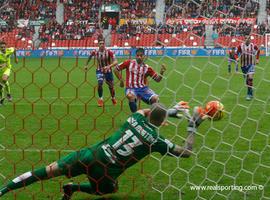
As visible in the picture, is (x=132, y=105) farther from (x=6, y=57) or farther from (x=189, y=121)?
(x=189, y=121)

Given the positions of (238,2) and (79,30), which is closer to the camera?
(238,2)

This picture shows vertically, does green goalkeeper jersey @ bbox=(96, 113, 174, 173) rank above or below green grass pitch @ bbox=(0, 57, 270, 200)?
above

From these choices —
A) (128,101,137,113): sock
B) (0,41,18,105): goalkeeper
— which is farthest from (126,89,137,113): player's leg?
(0,41,18,105): goalkeeper

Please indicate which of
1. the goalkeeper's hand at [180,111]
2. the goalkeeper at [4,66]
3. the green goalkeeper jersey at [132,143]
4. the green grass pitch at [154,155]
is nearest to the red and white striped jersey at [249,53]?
the green grass pitch at [154,155]

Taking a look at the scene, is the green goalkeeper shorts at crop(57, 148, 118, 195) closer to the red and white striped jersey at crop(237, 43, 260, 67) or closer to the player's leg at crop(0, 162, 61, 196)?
the player's leg at crop(0, 162, 61, 196)

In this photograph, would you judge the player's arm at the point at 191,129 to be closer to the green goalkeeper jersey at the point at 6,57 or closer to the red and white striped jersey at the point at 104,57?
the red and white striped jersey at the point at 104,57

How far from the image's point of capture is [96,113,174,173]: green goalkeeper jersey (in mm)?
4994

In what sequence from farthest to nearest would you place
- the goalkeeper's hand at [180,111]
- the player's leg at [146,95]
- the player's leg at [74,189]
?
the player's leg at [146,95]
the player's leg at [74,189]
the goalkeeper's hand at [180,111]

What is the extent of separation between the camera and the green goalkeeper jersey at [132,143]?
499cm

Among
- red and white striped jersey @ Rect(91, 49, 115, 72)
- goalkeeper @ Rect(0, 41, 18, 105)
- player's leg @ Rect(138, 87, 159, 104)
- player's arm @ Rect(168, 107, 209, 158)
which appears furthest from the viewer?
goalkeeper @ Rect(0, 41, 18, 105)

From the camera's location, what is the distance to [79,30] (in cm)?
808

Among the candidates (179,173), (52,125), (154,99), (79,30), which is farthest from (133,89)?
(179,173)

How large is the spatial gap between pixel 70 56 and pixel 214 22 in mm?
7181

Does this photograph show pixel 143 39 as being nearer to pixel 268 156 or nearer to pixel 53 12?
pixel 53 12
